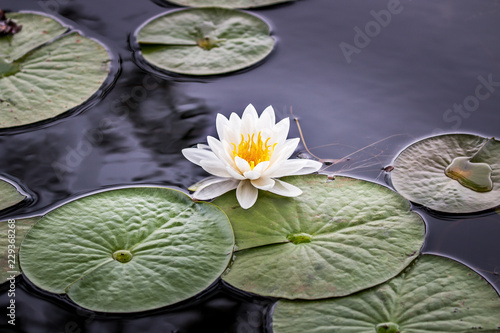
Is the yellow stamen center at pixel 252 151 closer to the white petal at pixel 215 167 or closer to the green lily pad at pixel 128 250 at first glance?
the white petal at pixel 215 167

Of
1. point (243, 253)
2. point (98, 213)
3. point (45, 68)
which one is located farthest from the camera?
point (45, 68)

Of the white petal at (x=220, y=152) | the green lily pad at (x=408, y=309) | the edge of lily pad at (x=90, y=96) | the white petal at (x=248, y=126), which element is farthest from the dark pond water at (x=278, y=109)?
the white petal at (x=248, y=126)

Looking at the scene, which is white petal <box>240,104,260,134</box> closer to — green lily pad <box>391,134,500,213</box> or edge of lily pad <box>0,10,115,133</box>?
green lily pad <box>391,134,500,213</box>

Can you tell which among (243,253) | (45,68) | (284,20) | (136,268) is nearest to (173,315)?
(136,268)

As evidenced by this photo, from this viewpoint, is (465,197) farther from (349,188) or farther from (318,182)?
(318,182)

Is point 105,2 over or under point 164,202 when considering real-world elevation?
over
